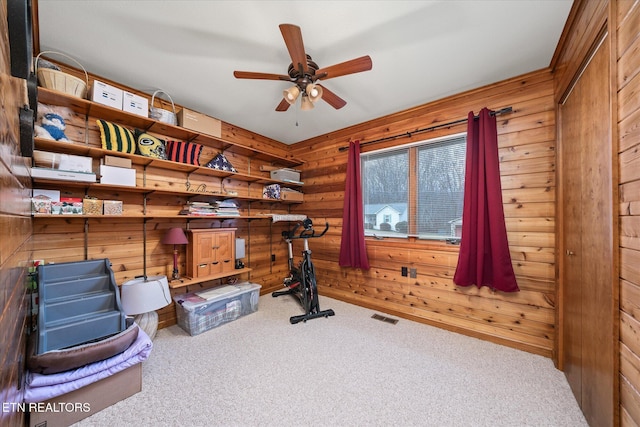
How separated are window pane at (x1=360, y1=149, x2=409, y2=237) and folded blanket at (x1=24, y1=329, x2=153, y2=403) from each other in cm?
270

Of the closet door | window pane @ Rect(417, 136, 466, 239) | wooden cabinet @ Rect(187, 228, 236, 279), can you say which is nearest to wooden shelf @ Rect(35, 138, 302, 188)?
wooden cabinet @ Rect(187, 228, 236, 279)

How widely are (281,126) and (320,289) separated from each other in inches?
104

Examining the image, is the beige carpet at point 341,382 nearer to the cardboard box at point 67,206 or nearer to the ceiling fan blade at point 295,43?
the cardboard box at point 67,206

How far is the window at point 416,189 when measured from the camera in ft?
8.46

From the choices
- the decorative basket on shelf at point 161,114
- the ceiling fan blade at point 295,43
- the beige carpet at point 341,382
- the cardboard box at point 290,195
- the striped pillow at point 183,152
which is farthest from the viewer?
the cardboard box at point 290,195

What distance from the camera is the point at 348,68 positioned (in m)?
1.63

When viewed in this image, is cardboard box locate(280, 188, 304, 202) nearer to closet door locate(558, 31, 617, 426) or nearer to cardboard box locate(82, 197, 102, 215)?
cardboard box locate(82, 197, 102, 215)

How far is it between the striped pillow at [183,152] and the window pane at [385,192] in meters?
2.20

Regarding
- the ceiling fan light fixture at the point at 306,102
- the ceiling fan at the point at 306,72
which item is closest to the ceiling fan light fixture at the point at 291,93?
the ceiling fan at the point at 306,72

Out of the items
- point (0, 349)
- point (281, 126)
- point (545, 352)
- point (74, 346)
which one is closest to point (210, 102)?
point (281, 126)

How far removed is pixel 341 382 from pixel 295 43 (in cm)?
A: 243

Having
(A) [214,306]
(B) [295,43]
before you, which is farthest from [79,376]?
(B) [295,43]

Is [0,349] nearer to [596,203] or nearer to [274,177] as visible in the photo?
[596,203]

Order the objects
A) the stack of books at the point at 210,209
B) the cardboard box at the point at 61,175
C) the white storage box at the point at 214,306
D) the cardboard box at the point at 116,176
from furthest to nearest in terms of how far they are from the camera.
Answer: the stack of books at the point at 210,209
the white storage box at the point at 214,306
the cardboard box at the point at 116,176
the cardboard box at the point at 61,175
